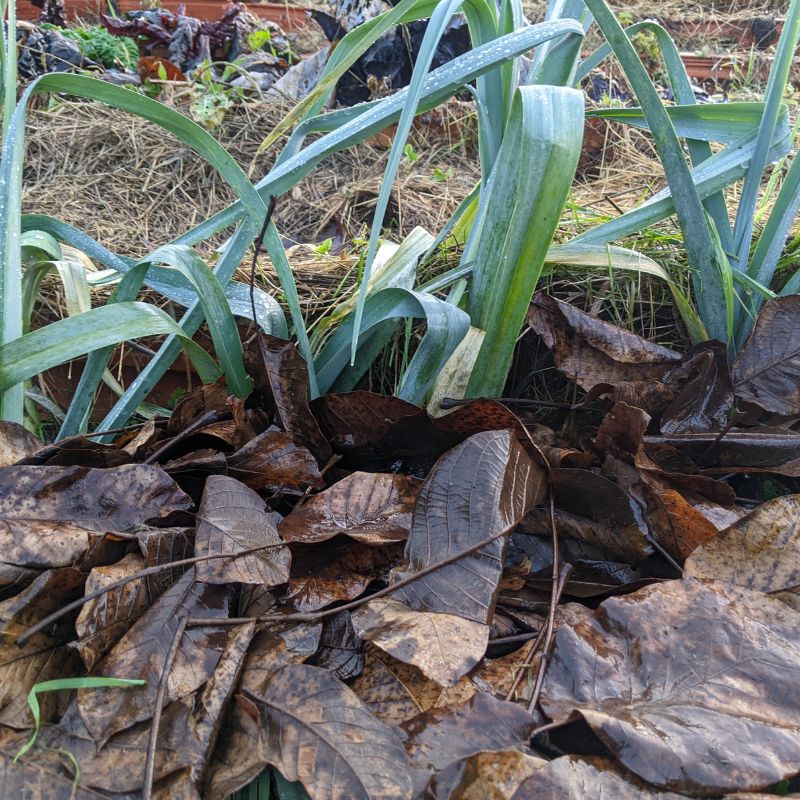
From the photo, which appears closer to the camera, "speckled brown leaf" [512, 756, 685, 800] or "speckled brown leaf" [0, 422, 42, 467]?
"speckled brown leaf" [512, 756, 685, 800]

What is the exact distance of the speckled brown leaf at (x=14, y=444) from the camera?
87 cm

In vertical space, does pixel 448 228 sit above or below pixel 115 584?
above

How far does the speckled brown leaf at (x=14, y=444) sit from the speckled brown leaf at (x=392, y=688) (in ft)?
1.70

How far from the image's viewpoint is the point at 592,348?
1.05 meters

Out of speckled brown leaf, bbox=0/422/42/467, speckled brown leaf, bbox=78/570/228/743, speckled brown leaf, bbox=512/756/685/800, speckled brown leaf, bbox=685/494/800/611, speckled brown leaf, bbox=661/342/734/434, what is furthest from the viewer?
speckled brown leaf, bbox=661/342/734/434

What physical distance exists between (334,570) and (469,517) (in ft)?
0.55

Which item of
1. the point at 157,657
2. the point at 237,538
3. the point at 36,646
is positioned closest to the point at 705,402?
the point at 237,538

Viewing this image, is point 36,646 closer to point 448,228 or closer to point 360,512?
point 360,512

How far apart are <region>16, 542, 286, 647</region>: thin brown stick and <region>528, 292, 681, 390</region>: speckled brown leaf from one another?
536mm

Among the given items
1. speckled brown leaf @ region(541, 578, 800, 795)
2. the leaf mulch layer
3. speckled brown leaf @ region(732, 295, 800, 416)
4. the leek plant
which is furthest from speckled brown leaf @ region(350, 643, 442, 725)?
speckled brown leaf @ region(732, 295, 800, 416)

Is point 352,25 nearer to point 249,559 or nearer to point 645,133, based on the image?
point 645,133

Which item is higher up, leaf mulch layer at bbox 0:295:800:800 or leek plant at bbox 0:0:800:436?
leek plant at bbox 0:0:800:436

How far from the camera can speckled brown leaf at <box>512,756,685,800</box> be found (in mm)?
531

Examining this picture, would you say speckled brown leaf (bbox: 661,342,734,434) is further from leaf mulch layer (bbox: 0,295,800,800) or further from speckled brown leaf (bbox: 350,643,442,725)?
speckled brown leaf (bbox: 350,643,442,725)
